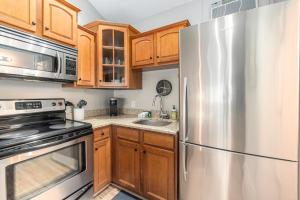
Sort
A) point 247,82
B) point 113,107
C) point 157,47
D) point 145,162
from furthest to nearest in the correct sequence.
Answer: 1. point 113,107
2. point 157,47
3. point 145,162
4. point 247,82

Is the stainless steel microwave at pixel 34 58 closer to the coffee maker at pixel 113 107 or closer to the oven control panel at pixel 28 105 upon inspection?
the oven control panel at pixel 28 105

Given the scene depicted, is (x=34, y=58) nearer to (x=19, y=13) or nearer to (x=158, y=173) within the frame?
(x=19, y=13)

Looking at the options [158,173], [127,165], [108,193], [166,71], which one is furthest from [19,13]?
[108,193]

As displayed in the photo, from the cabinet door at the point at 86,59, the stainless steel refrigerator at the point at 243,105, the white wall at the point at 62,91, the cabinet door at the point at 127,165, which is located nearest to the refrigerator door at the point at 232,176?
the stainless steel refrigerator at the point at 243,105

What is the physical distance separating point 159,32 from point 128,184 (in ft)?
6.51

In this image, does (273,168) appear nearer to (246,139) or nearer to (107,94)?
(246,139)

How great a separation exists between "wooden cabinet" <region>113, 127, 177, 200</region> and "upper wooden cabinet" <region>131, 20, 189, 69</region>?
945 mm

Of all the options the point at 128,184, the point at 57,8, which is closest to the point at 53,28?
the point at 57,8

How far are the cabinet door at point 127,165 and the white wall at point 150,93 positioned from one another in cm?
79

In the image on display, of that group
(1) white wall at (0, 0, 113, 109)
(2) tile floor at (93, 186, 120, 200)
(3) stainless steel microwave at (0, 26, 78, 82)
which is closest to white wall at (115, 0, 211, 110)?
(1) white wall at (0, 0, 113, 109)

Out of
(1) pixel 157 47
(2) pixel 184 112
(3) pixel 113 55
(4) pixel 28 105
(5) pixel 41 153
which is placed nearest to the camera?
(5) pixel 41 153

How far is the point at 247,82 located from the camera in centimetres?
113

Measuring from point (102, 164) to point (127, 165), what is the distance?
12.3 inches

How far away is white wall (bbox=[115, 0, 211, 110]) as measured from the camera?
82.2 inches
